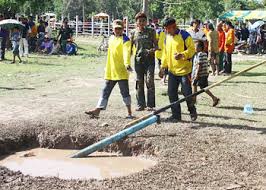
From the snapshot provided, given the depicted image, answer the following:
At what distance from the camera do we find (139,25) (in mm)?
8930

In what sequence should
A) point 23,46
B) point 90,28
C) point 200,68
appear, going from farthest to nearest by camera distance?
point 90,28 → point 23,46 → point 200,68

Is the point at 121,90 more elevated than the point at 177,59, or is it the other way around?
the point at 177,59

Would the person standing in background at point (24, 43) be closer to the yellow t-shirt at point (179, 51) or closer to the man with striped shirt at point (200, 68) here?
the man with striped shirt at point (200, 68)

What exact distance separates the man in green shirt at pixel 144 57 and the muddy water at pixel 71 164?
7.61 feet

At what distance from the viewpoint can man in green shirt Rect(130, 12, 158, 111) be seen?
9.06 metres

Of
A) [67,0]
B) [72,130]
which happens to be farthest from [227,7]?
[72,130]

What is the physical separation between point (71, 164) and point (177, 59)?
257 centimetres

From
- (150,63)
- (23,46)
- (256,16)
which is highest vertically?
(256,16)

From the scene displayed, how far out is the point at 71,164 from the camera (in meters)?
6.55

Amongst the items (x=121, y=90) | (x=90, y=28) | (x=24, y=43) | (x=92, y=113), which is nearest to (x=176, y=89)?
(x=121, y=90)

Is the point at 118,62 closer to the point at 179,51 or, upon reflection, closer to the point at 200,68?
the point at 179,51

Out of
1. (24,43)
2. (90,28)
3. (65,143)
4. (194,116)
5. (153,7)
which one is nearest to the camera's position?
(65,143)

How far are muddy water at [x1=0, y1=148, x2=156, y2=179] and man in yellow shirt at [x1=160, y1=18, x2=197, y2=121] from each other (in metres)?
1.58

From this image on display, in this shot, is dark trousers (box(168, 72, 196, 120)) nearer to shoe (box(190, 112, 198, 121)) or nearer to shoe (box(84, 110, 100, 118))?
shoe (box(190, 112, 198, 121))
